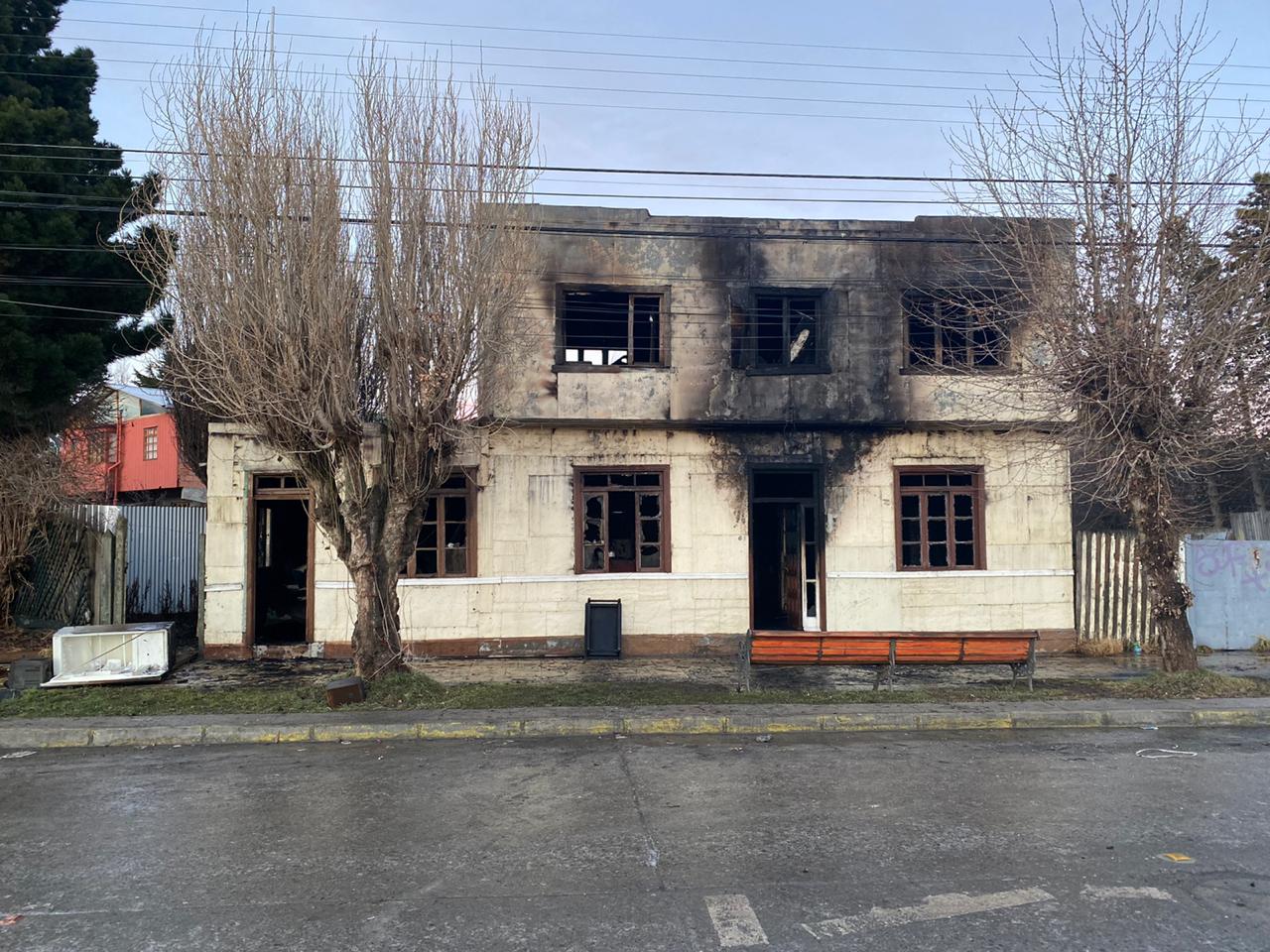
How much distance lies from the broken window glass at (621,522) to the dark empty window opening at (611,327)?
1798 mm

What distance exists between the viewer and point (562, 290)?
12.9 meters

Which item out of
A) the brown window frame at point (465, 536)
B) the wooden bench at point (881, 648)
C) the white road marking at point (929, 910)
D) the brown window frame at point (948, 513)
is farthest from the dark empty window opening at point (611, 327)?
the white road marking at point (929, 910)

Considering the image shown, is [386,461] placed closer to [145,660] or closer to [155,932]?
[145,660]

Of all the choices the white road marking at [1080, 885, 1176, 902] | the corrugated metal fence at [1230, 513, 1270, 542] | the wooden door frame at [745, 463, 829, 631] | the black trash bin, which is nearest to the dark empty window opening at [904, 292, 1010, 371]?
the wooden door frame at [745, 463, 829, 631]

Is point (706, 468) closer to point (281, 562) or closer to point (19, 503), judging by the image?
point (281, 562)

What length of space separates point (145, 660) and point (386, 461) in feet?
14.9

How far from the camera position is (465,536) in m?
13.0

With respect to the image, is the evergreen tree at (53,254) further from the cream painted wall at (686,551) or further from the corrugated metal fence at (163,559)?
the cream painted wall at (686,551)

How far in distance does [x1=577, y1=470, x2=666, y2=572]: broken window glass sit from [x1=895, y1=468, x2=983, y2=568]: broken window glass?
382cm

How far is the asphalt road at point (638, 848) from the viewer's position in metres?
4.12

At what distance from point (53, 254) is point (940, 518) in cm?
1502

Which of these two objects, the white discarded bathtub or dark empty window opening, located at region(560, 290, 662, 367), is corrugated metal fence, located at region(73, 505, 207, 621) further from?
dark empty window opening, located at region(560, 290, 662, 367)

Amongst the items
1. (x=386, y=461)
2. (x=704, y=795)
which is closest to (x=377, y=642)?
(x=386, y=461)

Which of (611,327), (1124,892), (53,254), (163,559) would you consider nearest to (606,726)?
(1124,892)
